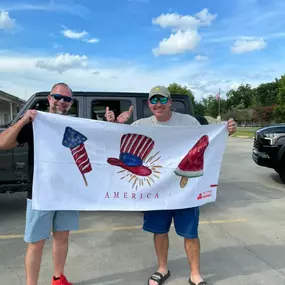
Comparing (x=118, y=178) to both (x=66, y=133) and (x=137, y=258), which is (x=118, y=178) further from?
(x=137, y=258)

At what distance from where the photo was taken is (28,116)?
281 cm

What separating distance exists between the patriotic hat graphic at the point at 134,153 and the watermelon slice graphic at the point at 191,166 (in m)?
0.32

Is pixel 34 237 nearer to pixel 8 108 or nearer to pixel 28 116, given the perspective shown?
pixel 28 116

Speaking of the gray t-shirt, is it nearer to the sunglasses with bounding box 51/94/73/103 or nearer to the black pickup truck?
the sunglasses with bounding box 51/94/73/103

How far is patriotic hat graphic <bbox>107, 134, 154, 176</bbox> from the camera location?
3281 mm

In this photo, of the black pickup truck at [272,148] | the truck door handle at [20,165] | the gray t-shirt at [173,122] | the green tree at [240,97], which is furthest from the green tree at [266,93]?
the gray t-shirt at [173,122]

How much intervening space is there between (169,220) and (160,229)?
4.9 inches

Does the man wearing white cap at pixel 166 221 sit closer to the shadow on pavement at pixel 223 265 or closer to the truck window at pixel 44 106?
the shadow on pavement at pixel 223 265

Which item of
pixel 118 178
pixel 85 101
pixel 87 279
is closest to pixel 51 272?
pixel 87 279

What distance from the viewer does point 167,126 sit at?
10.9 ft

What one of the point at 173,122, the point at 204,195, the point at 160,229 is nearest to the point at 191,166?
the point at 204,195

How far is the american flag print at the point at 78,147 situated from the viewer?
312 cm

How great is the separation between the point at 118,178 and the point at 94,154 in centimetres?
32

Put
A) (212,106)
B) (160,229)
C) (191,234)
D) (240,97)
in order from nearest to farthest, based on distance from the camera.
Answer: (191,234), (160,229), (212,106), (240,97)
